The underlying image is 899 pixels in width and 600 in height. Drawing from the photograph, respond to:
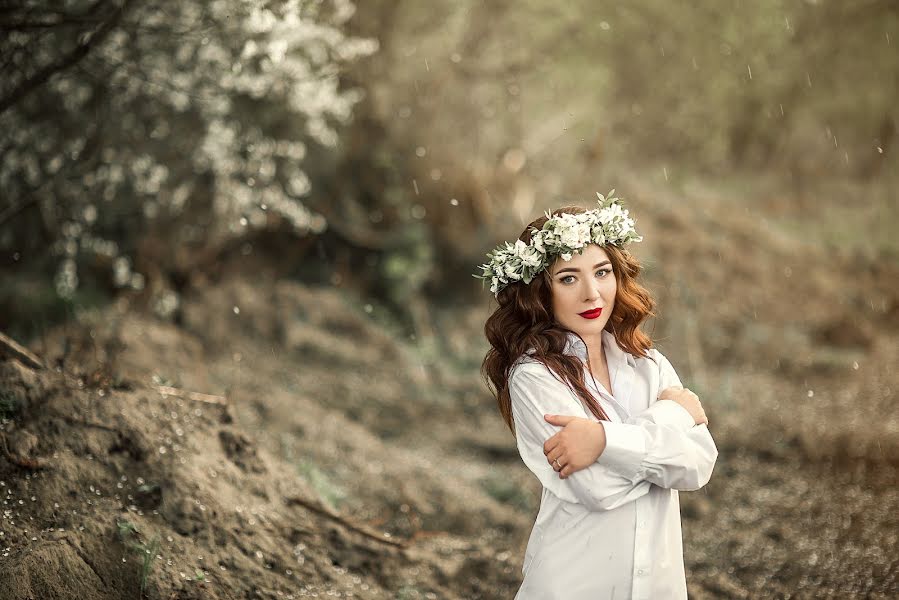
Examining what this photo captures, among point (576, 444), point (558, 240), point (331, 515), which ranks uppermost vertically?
point (558, 240)

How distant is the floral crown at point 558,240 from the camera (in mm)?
2963

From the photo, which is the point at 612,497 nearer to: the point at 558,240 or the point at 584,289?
the point at 584,289

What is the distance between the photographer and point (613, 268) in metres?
3.10

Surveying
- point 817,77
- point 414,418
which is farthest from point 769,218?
point 414,418

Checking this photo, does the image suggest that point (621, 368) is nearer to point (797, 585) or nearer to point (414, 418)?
point (797, 585)

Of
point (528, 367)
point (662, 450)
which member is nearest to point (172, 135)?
point (528, 367)

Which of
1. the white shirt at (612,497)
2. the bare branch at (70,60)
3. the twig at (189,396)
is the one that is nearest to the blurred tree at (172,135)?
the bare branch at (70,60)

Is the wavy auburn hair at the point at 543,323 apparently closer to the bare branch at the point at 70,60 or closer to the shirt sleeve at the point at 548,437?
the shirt sleeve at the point at 548,437

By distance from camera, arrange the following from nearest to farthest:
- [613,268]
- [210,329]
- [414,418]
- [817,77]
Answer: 1. [613,268]
2. [414,418]
3. [210,329]
4. [817,77]

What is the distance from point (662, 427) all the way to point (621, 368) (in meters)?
0.41

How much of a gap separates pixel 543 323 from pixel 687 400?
615 mm

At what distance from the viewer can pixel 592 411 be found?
115 inches

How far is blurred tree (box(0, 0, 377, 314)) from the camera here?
22.5 feet

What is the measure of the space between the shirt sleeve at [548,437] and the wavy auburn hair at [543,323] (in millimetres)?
92
